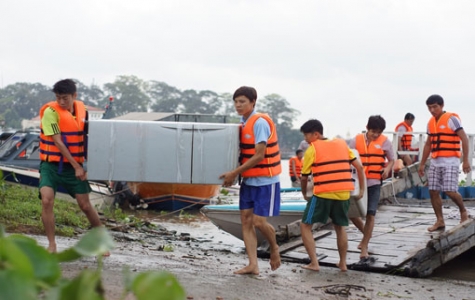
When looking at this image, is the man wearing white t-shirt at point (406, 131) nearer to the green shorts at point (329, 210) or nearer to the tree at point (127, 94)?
the green shorts at point (329, 210)

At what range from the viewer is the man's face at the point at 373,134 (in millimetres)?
9016

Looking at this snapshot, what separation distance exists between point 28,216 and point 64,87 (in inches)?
196

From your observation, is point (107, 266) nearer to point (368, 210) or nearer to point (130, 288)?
point (368, 210)

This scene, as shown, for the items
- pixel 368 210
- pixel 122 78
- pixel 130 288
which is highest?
pixel 122 78

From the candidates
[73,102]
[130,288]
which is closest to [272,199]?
[73,102]

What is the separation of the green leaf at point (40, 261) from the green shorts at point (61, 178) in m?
5.74

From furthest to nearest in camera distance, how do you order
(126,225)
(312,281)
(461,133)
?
(126,225)
(461,133)
(312,281)

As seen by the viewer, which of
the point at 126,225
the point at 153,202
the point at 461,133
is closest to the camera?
the point at 461,133

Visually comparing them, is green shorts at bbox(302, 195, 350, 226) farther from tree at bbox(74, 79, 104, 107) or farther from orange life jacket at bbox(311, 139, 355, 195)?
tree at bbox(74, 79, 104, 107)

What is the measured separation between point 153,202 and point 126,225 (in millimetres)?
8015

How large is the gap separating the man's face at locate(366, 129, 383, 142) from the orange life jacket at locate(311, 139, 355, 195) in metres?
1.40

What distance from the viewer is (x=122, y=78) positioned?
101 metres

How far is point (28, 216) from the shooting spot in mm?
11367

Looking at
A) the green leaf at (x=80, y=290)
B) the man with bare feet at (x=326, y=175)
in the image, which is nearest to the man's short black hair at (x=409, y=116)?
the man with bare feet at (x=326, y=175)
